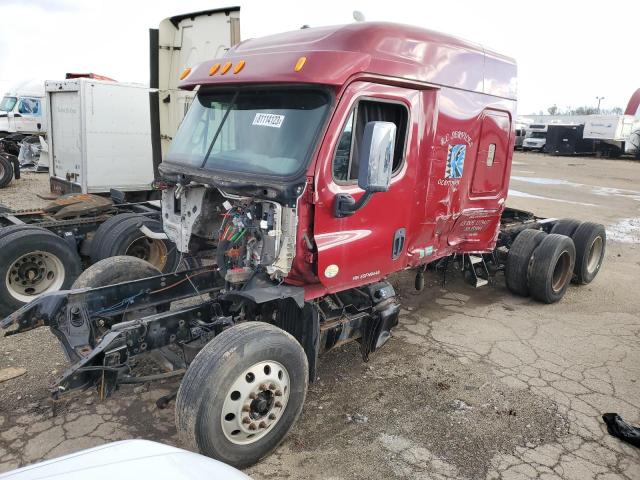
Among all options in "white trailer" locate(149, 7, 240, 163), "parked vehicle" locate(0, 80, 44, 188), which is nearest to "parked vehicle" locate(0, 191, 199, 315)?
"white trailer" locate(149, 7, 240, 163)

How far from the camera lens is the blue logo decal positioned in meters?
4.74

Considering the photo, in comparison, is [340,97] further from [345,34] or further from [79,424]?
[79,424]

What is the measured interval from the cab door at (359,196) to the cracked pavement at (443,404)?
1.08 metres

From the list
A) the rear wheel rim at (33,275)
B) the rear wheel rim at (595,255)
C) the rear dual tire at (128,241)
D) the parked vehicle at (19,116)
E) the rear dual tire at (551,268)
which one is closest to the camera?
the rear wheel rim at (33,275)

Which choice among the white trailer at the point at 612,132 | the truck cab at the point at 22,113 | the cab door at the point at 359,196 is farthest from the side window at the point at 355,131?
the white trailer at the point at 612,132

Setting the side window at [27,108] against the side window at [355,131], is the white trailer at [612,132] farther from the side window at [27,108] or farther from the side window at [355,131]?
the side window at [355,131]

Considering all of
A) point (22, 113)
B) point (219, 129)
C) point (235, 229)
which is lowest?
point (235, 229)

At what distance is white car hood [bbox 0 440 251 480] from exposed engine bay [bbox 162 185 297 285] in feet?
4.93

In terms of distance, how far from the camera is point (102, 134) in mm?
9000

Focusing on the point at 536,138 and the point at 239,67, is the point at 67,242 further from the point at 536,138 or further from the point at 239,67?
the point at 536,138

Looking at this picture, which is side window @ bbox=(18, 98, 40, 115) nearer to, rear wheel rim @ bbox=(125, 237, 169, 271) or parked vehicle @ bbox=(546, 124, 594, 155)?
rear wheel rim @ bbox=(125, 237, 169, 271)

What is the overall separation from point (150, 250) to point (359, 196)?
4.00m

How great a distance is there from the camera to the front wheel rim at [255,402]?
3.24 m

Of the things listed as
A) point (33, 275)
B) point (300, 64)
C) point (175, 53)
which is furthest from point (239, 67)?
point (175, 53)
